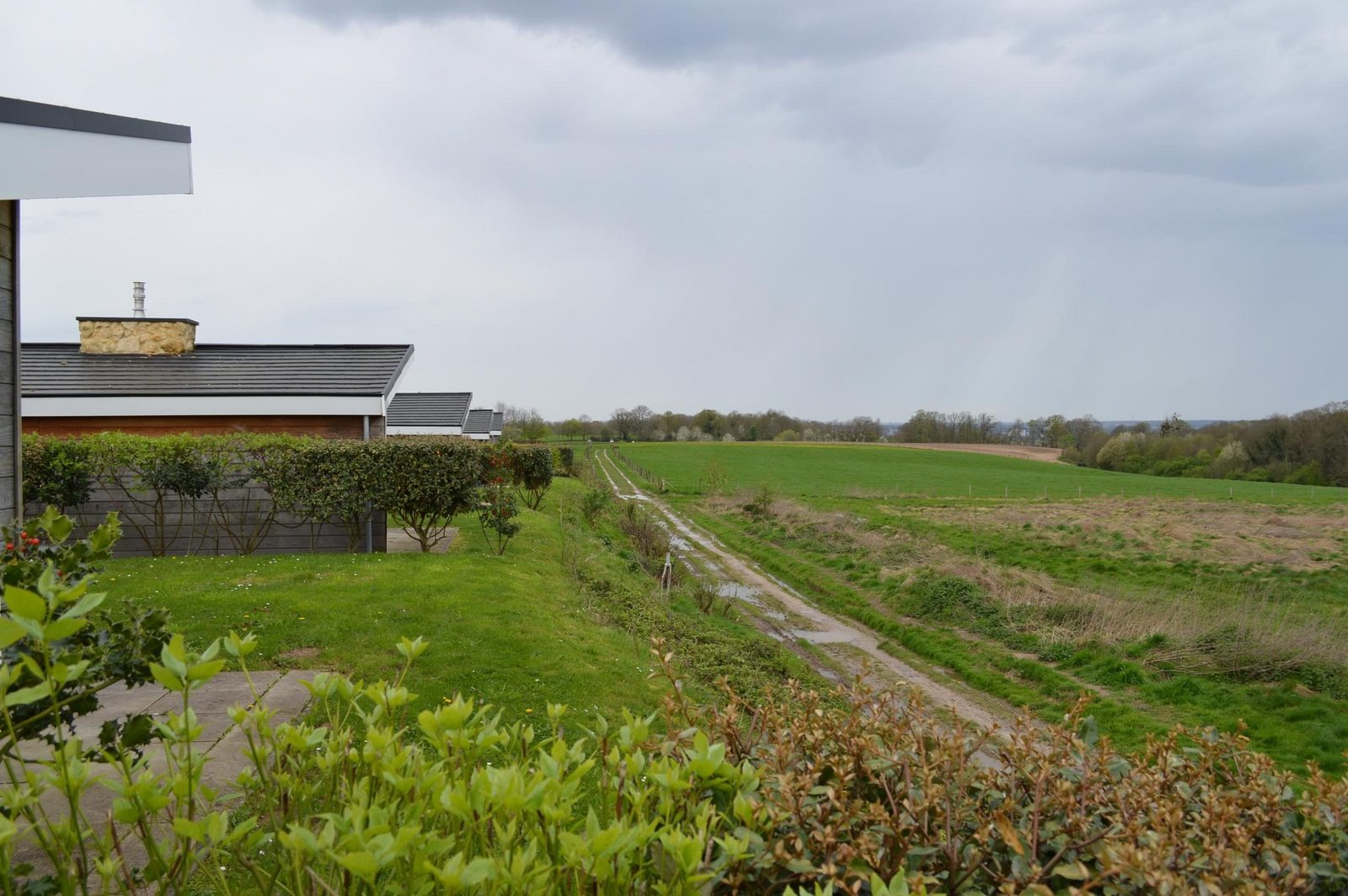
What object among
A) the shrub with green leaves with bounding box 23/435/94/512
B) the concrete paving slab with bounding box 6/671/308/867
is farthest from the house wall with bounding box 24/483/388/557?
the concrete paving slab with bounding box 6/671/308/867

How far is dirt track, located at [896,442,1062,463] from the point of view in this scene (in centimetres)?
7201

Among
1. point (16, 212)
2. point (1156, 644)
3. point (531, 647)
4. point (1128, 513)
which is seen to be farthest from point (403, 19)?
point (1128, 513)

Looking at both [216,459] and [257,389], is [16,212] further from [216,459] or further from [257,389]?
[257,389]

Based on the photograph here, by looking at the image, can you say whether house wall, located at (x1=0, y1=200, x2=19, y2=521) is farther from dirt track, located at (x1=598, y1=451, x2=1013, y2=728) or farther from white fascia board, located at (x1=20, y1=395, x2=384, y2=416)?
white fascia board, located at (x1=20, y1=395, x2=384, y2=416)

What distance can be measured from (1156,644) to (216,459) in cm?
1340

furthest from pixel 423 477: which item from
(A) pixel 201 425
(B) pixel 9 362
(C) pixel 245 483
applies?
(B) pixel 9 362

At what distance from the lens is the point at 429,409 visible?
33.5 metres

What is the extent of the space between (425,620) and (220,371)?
32.6 feet

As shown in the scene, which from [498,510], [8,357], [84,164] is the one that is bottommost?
[498,510]

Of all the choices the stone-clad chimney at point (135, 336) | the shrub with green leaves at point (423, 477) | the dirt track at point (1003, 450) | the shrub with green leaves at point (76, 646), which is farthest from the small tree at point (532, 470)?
the dirt track at point (1003, 450)

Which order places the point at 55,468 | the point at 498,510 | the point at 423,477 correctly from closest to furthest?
the point at 55,468
the point at 423,477
the point at 498,510

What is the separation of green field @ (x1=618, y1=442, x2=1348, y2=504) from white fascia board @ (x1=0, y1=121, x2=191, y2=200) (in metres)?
33.6

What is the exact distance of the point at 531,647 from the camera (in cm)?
741

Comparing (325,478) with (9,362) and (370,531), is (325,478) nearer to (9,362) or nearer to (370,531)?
(370,531)
